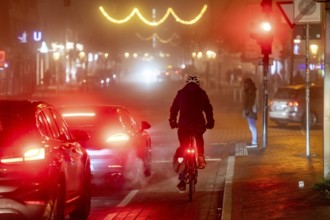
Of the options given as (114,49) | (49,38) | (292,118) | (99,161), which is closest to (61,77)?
(49,38)

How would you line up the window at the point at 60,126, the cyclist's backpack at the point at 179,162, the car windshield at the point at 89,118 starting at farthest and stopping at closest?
the car windshield at the point at 89,118, the cyclist's backpack at the point at 179,162, the window at the point at 60,126

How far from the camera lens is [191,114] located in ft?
42.0

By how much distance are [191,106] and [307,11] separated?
3.18 meters

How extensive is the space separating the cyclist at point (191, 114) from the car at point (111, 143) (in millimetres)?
1292

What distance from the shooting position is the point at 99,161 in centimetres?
1374

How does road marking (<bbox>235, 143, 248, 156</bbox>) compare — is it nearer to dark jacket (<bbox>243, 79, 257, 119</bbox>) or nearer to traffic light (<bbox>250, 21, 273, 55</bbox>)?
dark jacket (<bbox>243, 79, 257, 119</bbox>)

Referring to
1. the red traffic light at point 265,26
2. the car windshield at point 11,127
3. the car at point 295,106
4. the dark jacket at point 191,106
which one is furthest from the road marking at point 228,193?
the car at point 295,106

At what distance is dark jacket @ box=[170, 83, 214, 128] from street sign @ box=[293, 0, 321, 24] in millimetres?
2797

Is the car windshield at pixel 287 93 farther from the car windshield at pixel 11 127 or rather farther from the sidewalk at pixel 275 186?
the car windshield at pixel 11 127

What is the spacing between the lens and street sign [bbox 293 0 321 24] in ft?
47.4

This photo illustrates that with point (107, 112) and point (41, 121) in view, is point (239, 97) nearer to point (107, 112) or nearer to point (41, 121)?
point (107, 112)

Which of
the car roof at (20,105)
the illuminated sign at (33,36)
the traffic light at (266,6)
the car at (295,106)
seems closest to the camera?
the car roof at (20,105)

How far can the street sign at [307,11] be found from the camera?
14453 millimetres

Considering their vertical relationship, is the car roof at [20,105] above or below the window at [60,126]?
above
